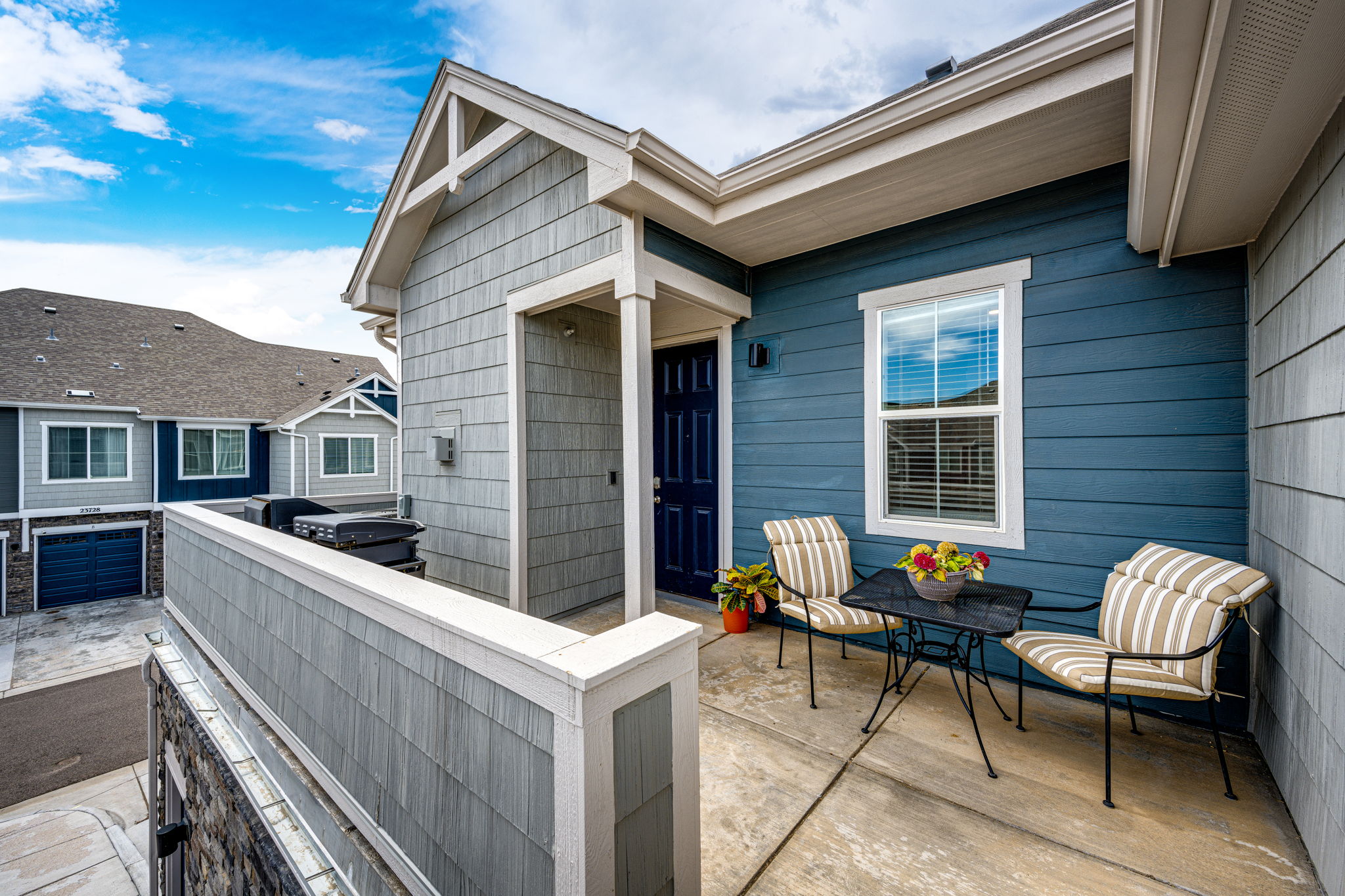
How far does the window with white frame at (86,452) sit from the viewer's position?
9.61 metres

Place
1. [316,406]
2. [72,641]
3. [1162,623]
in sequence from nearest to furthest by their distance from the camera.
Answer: [1162,623], [72,641], [316,406]

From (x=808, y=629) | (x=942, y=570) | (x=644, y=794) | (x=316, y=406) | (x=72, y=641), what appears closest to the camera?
(x=644, y=794)

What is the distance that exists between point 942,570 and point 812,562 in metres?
0.86

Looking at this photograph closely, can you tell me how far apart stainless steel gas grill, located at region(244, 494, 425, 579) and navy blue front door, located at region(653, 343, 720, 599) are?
73.6 inches

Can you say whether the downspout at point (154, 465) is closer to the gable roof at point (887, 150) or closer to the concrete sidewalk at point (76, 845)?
the concrete sidewalk at point (76, 845)

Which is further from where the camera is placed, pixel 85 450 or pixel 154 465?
pixel 154 465

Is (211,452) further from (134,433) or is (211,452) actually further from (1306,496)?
(1306,496)

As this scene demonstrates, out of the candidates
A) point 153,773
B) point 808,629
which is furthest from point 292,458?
point 808,629

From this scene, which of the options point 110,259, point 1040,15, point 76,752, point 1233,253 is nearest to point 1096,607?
point 1233,253

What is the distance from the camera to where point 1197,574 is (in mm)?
2012

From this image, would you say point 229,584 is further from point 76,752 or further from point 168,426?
point 168,426

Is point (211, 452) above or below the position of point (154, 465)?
above

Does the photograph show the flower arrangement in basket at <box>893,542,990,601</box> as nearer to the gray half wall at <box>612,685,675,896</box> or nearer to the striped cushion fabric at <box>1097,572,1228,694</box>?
the striped cushion fabric at <box>1097,572,1228,694</box>

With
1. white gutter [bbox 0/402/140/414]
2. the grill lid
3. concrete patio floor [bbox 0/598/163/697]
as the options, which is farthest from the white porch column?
white gutter [bbox 0/402/140/414]
